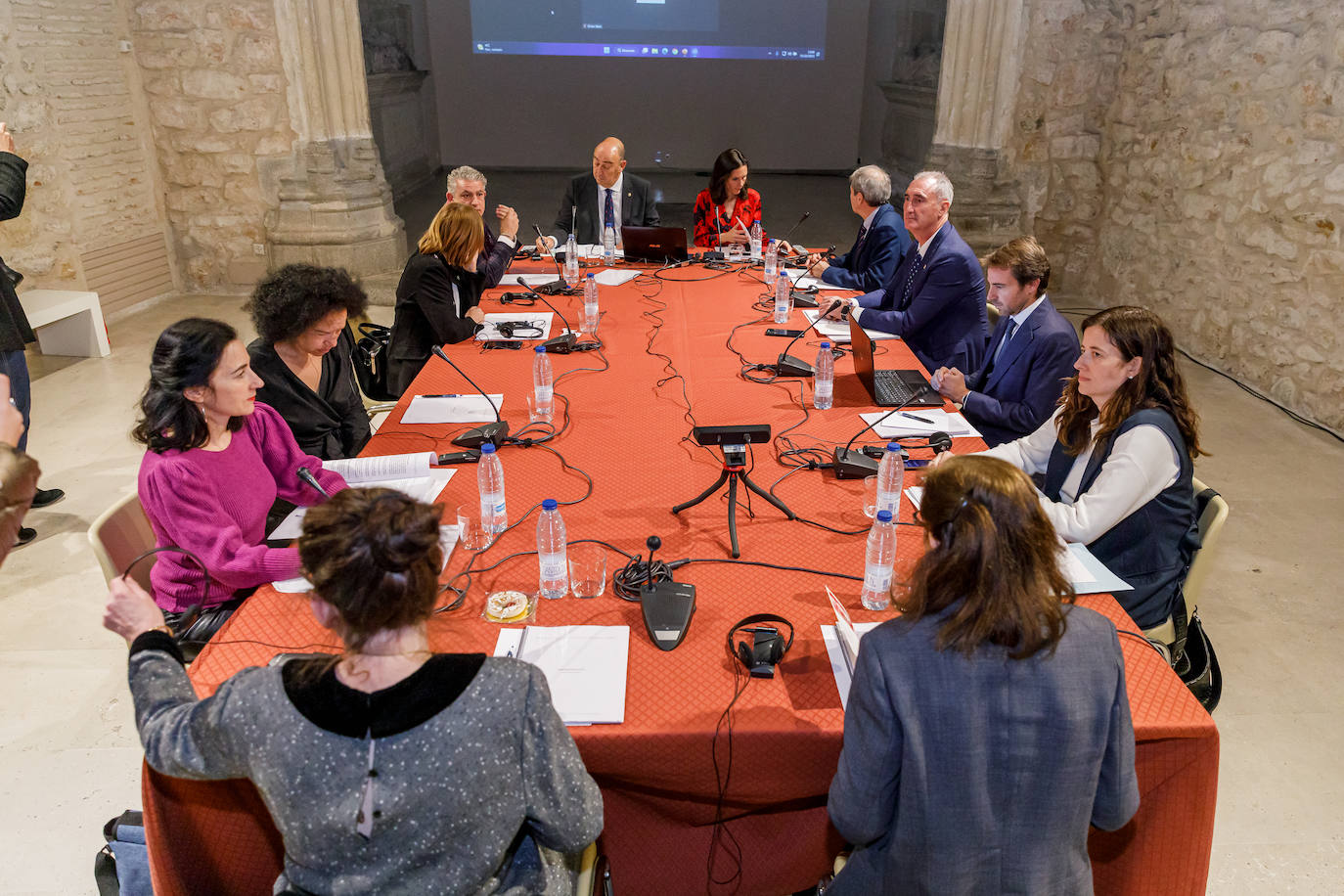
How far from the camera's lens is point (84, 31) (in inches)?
223

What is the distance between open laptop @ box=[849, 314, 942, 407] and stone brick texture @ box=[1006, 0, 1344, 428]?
2.64m

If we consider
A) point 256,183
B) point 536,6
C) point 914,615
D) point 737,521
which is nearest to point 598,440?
point 737,521

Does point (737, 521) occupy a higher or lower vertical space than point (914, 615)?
lower

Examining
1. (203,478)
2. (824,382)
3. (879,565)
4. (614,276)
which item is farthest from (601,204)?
(879,565)

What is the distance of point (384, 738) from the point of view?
3.83 ft

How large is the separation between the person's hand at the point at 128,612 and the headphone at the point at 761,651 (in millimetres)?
969

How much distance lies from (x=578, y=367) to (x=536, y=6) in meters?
6.75

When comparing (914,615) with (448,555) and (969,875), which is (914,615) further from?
(448,555)

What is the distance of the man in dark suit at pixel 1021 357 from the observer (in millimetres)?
2891

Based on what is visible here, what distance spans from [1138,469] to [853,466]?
668 mm

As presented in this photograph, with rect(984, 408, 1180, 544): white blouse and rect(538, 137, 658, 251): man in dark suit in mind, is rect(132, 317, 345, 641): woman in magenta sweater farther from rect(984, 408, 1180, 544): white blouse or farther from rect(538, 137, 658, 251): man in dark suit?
rect(538, 137, 658, 251): man in dark suit

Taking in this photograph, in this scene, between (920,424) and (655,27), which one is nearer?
(920,424)

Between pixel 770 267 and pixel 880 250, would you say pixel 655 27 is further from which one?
pixel 880 250

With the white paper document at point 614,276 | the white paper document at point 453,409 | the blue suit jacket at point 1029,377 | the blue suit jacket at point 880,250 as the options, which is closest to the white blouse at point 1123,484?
the blue suit jacket at point 1029,377
